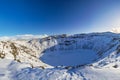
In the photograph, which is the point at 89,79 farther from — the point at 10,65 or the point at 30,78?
the point at 10,65

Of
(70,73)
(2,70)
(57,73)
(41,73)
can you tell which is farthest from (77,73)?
(2,70)

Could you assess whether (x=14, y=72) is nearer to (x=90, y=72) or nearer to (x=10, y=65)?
(x=10, y=65)

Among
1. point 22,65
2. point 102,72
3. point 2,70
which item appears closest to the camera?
point 102,72

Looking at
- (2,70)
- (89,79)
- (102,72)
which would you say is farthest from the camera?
(2,70)

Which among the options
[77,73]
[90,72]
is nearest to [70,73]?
[77,73]

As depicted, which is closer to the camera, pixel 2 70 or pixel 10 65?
pixel 2 70

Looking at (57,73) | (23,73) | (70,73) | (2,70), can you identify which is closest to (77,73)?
(70,73)

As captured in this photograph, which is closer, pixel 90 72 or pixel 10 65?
pixel 90 72

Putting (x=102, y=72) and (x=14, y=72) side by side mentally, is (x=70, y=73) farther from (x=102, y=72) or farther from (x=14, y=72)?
(x=14, y=72)

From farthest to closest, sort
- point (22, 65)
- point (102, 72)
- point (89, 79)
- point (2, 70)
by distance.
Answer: point (22, 65) < point (2, 70) < point (102, 72) < point (89, 79)
